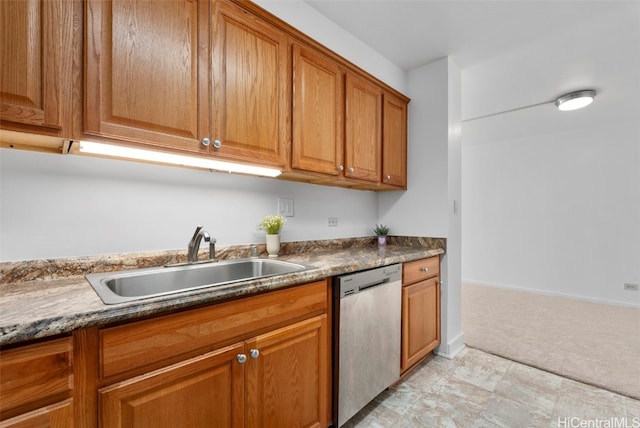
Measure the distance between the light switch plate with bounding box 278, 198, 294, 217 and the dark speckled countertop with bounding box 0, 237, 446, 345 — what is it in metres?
0.41

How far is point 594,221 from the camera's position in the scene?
3820 millimetres

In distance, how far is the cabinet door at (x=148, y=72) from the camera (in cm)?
102

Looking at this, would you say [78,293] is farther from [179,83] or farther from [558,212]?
[558,212]

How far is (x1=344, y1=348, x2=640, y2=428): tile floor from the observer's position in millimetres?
1593

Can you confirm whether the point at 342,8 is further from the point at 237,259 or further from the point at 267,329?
the point at 267,329

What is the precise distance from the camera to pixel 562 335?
2.73 metres

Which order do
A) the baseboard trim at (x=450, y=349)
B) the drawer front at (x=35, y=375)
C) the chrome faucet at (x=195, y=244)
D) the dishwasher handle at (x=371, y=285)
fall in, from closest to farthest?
the drawer front at (x=35, y=375), the chrome faucet at (x=195, y=244), the dishwasher handle at (x=371, y=285), the baseboard trim at (x=450, y=349)

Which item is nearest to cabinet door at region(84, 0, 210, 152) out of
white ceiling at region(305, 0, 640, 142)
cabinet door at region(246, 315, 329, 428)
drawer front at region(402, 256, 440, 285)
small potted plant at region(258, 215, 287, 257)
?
small potted plant at region(258, 215, 287, 257)

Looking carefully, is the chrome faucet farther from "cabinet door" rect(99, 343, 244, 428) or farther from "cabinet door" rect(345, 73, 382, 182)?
"cabinet door" rect(345, 73, 382, 182)

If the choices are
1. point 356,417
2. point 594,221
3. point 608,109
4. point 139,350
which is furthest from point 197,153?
point 594,221

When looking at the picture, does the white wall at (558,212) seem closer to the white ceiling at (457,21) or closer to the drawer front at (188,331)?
the white ceiling at (457,21)

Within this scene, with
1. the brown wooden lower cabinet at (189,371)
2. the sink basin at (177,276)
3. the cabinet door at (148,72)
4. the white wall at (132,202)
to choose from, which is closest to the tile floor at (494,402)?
the brown wooden lower cabinet at (189,371)

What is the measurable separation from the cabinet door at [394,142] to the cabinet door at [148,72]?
4.89 ft

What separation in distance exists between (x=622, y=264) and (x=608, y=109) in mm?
1988
